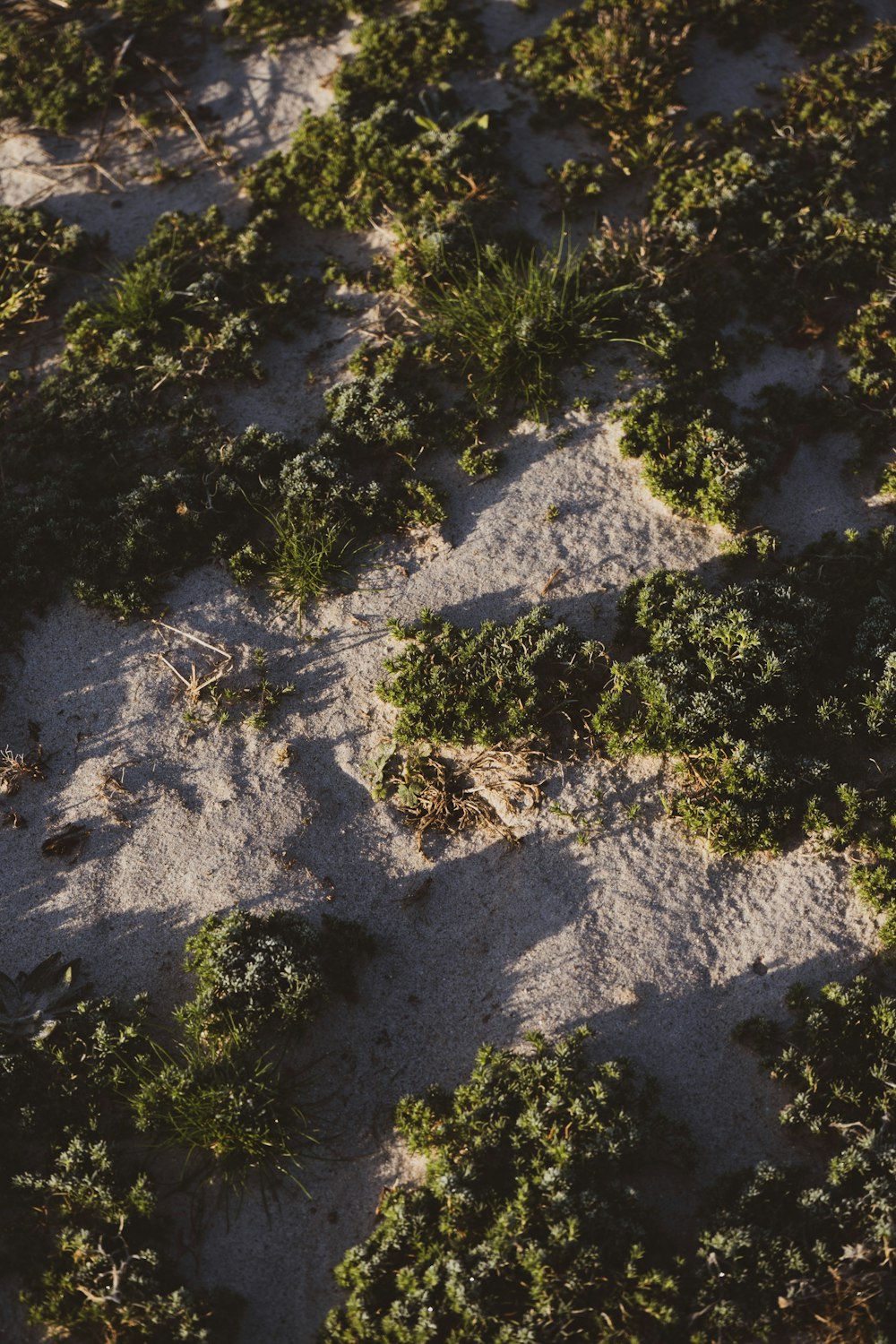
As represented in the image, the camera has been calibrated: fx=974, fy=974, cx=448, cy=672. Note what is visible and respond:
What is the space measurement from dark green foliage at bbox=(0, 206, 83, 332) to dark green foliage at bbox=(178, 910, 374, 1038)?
18.9 feet

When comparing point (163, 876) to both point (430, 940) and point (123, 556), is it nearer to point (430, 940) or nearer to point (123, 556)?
point (430, 940)

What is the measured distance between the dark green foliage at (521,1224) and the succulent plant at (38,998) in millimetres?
2202

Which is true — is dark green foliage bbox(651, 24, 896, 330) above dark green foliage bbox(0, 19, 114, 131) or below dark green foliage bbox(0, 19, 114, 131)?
below

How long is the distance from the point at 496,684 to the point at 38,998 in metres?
3.53

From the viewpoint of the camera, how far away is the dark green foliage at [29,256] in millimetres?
8531

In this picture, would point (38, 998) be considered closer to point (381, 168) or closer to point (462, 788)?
point (462, 788)

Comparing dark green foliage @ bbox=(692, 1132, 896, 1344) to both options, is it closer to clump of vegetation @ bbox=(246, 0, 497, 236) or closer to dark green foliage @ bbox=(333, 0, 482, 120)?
clump of vegetation @ bbox=(246, 0, 497, 236)

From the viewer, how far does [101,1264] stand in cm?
519

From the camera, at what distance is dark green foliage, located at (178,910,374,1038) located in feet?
18.9


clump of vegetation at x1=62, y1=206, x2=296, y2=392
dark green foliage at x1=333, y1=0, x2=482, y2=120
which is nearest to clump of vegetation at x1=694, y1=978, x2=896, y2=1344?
clump of vegetation at x1=62, y1=206, x2=296, y2=392

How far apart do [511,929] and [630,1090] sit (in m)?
1.19

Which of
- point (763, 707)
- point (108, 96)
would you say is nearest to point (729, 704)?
point (763, 707)

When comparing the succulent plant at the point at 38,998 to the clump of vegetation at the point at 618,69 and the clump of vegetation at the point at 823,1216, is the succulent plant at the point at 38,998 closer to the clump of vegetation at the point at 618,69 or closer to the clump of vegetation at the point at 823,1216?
the clump of vegetation at the point at 823,1216

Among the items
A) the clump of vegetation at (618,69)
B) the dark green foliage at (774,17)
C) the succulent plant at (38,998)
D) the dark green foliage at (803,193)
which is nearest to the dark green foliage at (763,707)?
the dark green foliage at (803,193)
